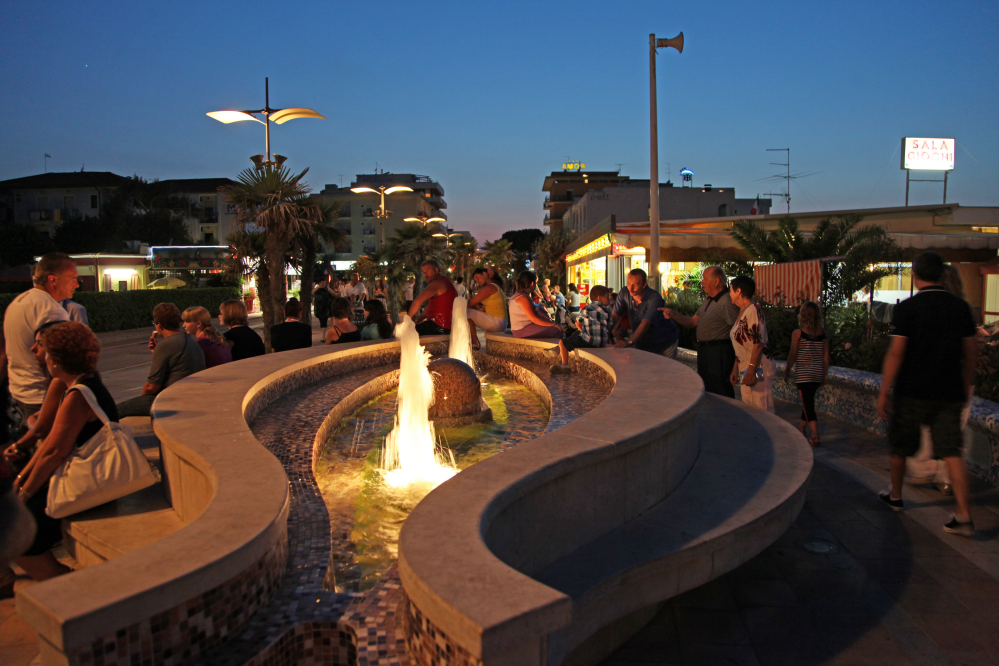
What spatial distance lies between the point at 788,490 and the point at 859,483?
2162 millimetres

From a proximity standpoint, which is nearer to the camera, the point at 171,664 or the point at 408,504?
the point at 171,664

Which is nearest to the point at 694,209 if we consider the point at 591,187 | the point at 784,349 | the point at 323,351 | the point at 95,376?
the point at 591,187

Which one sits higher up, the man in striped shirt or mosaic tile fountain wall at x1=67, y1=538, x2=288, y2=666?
the man in striped shirt

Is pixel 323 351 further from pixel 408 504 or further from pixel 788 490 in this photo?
pixel 788 490

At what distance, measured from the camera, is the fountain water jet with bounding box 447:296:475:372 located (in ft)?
32.0

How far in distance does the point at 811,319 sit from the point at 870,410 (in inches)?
63.5

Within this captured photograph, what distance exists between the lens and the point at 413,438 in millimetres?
6102

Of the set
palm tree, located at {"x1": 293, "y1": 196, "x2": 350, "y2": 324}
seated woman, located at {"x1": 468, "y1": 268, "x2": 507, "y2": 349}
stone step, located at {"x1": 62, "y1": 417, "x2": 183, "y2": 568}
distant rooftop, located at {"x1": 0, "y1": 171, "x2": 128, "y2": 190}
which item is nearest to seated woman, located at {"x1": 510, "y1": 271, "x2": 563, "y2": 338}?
seated woman, located at {"x1": 468, "y1": 268, "x2": 507, "y2": 349}

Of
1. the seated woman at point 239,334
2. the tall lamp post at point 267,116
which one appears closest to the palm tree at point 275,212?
the tall lamp post at point 267,116

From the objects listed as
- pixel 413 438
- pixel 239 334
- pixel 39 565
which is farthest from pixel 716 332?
pixel 39 565

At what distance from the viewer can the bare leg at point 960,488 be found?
425 cm

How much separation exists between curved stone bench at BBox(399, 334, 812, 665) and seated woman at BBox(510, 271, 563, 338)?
14.4 feet

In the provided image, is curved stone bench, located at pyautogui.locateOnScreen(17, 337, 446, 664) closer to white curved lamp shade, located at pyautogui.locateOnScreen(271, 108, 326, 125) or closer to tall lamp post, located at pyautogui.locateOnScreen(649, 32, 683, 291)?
white curved lamp shade, located at pyautogui.locateOnScreen(271, 108, 326, 125)

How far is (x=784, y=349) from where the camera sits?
1098 cm
